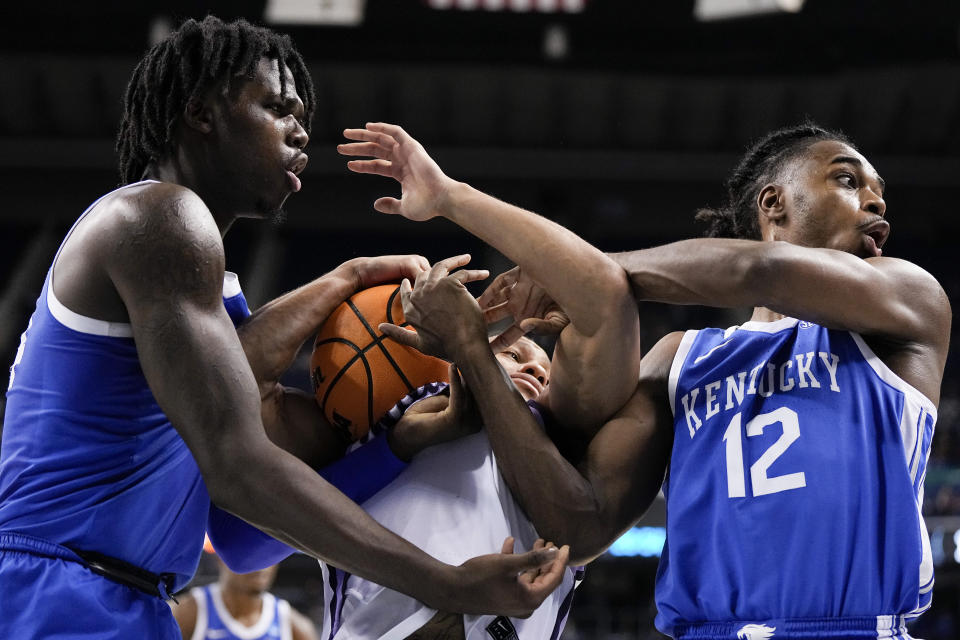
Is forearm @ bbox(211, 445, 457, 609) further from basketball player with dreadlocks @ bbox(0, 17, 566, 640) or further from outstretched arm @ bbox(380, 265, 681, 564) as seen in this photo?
outstretched arm @ bbox(380, 265, 681, 564)

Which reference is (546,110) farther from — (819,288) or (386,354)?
(819,288)

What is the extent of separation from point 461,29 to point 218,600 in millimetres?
11885

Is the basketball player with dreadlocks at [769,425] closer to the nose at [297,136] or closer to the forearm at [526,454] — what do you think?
the forearm at [526,454]

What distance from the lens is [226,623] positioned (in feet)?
23.9

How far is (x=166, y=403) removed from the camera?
7.01 ft

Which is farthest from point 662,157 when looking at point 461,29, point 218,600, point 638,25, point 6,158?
point 218,600

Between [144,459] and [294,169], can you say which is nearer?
[144,459]

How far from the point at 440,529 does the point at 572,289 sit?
0.73 m

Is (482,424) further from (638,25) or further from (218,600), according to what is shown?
(638,25)

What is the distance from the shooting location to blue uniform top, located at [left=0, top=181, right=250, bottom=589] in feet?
7.34

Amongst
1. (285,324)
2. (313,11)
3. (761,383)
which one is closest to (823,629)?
(761,383)

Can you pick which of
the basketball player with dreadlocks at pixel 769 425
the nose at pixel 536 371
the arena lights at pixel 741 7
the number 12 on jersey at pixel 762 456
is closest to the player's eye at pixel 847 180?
the basketball player with dreadlocks at pixel 769 425

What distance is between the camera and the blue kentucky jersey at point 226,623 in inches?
284

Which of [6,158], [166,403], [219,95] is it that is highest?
[219,95]
